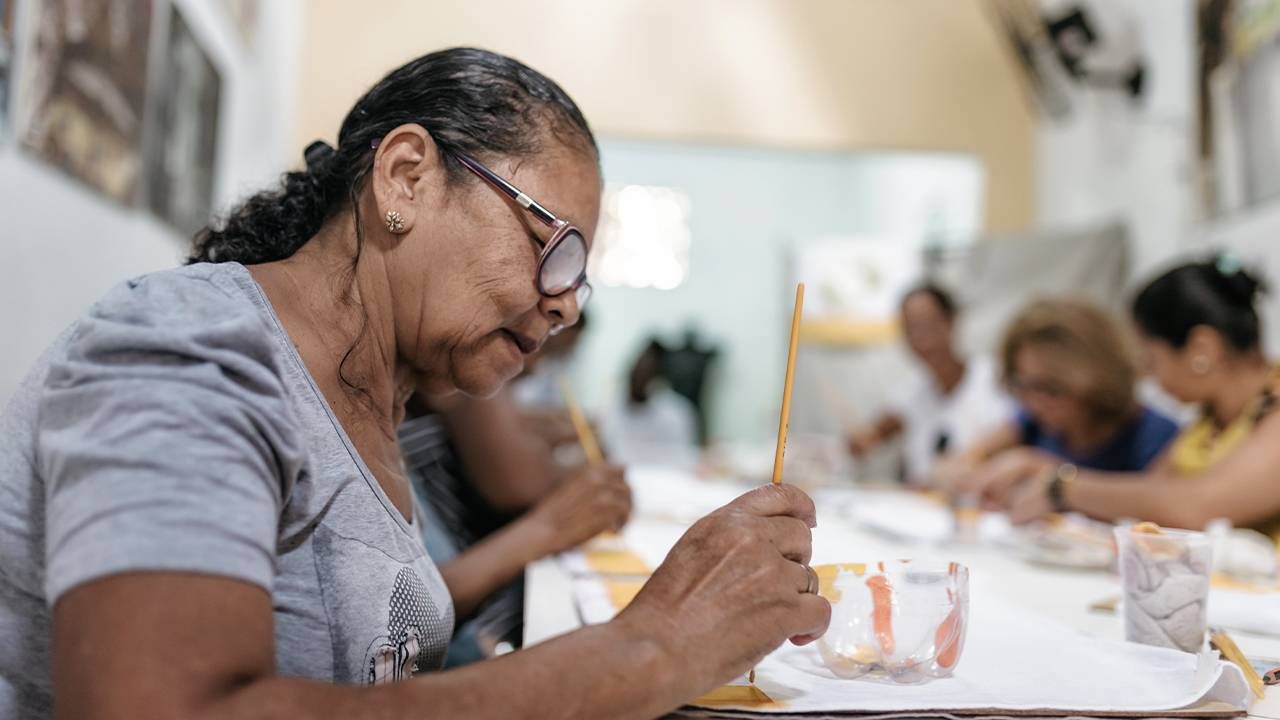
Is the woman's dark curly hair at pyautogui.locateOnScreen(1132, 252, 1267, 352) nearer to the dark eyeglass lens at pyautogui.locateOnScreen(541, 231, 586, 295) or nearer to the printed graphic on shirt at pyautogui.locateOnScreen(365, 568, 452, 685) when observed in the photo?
the dark eyeglass lens at pyautogui.locateOnScreen(541, 231, 586, 295)

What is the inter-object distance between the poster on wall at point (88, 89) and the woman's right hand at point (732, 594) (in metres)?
1.82

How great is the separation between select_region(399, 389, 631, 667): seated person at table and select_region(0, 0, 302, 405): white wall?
0.55m

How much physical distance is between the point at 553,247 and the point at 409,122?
18 centimetres

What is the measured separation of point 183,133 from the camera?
10.7ft

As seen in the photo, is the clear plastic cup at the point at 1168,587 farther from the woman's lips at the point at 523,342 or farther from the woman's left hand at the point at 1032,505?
the woman's left hand at the point at 1032,505

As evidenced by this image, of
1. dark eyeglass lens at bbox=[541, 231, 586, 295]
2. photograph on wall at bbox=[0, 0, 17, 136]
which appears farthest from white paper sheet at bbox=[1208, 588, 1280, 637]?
photograph on wall at bbox=[0, 0, 17, 136]

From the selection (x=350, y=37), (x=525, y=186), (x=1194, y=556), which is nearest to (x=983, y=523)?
(x=1194, y=556)

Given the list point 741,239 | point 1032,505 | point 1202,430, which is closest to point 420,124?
point 1032,505

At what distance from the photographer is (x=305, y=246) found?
37.3 inches

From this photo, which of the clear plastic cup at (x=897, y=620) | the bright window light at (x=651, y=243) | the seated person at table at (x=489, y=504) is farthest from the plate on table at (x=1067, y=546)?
the bright window light at (x=651, y=243)

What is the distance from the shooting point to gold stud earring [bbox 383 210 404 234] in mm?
901

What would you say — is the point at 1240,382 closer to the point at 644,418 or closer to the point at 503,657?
the point at 503,657

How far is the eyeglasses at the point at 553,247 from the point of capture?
2.92ft

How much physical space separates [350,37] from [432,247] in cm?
445
